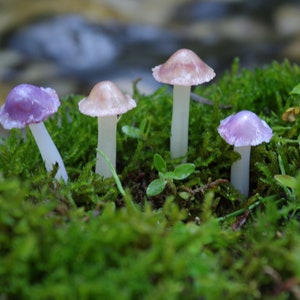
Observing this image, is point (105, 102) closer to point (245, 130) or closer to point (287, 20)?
point (245, 130)

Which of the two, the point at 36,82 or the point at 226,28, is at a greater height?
the point at 226,28

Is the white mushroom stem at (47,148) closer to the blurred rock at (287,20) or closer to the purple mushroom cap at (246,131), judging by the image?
the purple mushroom cap at (246,131)

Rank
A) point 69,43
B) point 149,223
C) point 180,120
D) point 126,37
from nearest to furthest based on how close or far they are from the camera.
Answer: point 149,223, point 180,120, point 69,43, point 126,37

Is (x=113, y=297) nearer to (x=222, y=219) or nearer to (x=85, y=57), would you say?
(x=222, y=219)

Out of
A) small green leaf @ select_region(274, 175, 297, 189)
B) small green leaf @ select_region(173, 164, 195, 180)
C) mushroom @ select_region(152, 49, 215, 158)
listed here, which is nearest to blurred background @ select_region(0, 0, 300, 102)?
mushroom @ select_region(152, 49, 215, 158)

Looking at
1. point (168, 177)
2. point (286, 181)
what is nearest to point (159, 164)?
point (168, 177)

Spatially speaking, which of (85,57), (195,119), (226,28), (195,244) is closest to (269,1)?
(226,28)

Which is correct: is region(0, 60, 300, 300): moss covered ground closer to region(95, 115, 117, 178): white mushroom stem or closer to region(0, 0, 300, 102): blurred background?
region(95, 115, 117, 178): white mushroom stem
